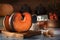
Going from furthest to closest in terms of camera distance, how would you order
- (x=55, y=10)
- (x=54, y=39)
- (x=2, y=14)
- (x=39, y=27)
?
1. (x=55, y=10)
2. (x=2, y=14)
3. (x=39, y=27)
4. (x=54, y=39)

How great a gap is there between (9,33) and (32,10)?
3.91 ft

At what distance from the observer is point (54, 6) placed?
2137 mm

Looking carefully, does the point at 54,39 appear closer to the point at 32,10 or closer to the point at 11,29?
the point at 11,29

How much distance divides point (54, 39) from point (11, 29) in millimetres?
241

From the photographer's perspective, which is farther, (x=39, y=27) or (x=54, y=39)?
(x=39, y=27)

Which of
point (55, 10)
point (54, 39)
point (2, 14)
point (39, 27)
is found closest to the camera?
point (54, 39)

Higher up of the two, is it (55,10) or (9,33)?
(55,10)

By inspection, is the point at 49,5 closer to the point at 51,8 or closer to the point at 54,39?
the point at 51,8

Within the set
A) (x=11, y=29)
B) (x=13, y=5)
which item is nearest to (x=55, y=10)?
(x=13, y=5)

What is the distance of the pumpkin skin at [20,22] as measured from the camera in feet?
3.01

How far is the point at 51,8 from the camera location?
2123 millimetres

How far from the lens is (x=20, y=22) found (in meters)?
0.92

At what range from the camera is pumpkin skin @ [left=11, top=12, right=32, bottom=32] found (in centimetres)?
92

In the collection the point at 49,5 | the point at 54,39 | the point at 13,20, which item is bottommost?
the point at 54,39
